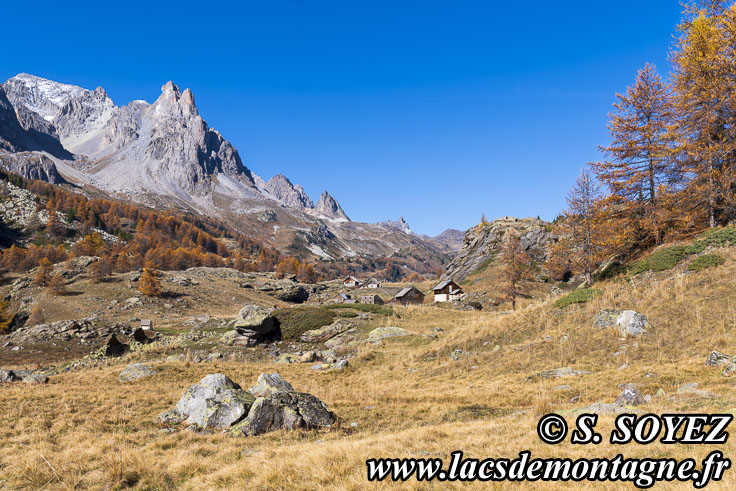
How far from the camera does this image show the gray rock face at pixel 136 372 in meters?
21.9

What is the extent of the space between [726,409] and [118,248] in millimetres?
168875

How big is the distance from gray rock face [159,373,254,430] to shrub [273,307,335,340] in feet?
94.0

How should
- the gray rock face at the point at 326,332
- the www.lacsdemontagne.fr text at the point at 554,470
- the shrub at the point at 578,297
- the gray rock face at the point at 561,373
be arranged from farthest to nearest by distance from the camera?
the gray rock face at the point at 326,332, the shrub at the point at 578,297, the gray rock face at the point at 561,373, the www.lacsdemontagne.fr text at the point at 554,470

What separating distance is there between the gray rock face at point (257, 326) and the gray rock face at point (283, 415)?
2928 cm

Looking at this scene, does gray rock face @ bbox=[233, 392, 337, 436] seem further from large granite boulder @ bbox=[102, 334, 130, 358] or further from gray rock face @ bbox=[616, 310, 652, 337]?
large granite boulder @ bbox=[102, 334, 130, 358]

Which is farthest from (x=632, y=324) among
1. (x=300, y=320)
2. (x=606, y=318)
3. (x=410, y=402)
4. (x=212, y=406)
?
(x=300, y=320)

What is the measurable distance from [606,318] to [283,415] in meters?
18.1

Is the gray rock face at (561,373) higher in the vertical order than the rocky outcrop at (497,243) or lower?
lower

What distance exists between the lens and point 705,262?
21047 millimetres

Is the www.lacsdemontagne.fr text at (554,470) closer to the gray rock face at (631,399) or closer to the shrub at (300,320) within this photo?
the gray rock face at (631,399)

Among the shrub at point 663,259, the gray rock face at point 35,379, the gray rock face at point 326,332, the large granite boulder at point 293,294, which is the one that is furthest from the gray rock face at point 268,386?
the large granite boulder at point 293,294

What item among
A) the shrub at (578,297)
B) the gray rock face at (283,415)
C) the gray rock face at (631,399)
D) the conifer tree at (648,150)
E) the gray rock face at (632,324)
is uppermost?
the conifer tree at (648,150)

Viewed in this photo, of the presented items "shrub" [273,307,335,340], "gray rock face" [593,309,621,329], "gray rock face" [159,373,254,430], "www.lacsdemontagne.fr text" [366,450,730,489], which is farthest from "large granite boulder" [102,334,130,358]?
"gray rock face" [593,309,621,329]

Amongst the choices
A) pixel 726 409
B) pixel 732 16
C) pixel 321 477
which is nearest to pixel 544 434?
pixel 726 409
